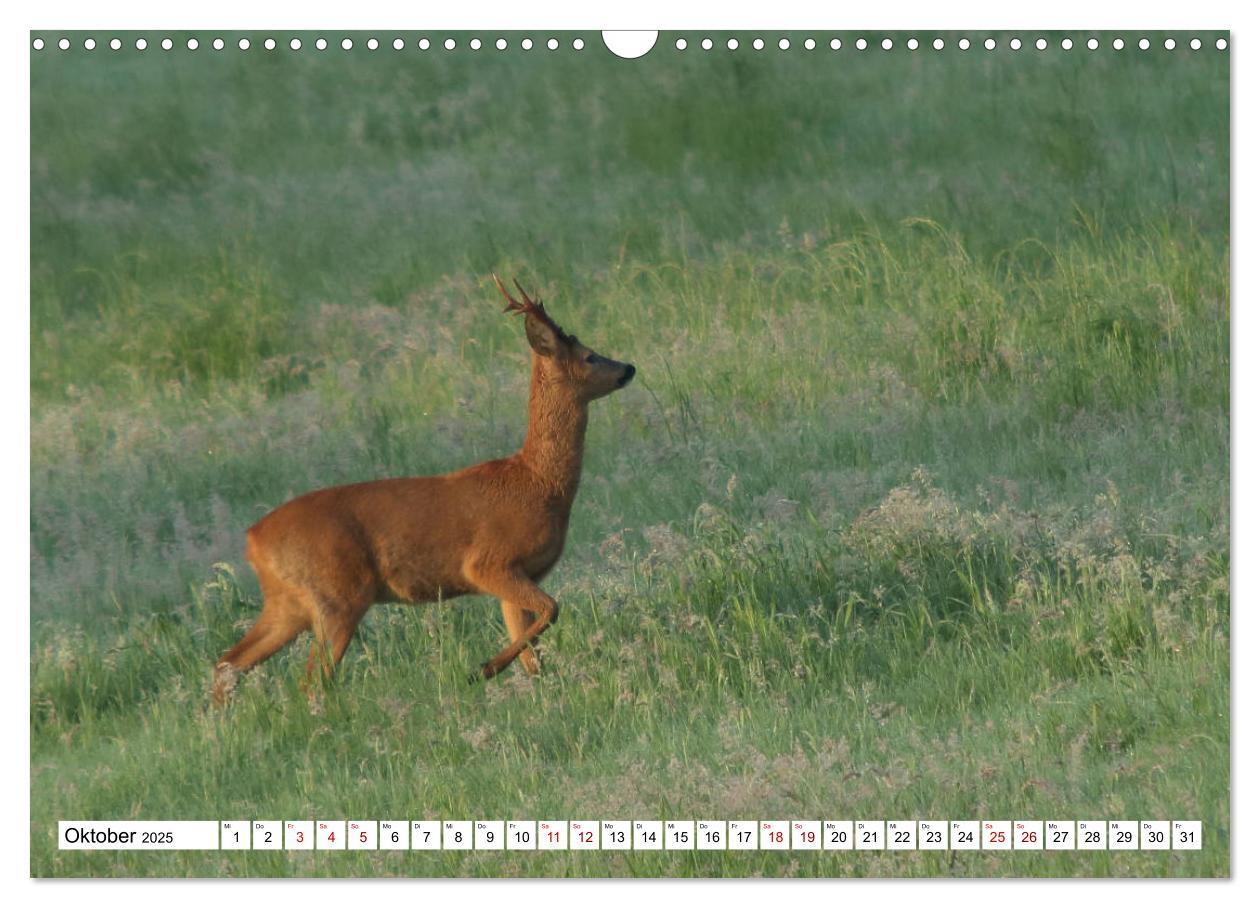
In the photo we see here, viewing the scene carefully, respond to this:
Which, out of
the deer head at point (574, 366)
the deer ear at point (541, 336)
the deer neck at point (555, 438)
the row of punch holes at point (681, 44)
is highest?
the row of punch holes at point (681, 44)

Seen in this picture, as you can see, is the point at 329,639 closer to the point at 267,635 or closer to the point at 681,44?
the point at 267,635

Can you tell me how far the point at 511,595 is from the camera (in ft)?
30.5

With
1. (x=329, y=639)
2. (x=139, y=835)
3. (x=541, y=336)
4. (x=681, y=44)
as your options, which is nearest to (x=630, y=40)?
(x=681, y=44)

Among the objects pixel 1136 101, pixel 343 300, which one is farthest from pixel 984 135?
pixel 343 300

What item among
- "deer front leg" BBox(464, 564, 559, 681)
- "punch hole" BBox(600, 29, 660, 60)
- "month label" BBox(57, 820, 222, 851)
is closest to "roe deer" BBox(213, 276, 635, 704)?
"deer front leg" BBox(464, 564, 559, 681)

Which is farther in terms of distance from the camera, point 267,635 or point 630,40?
point 267,635

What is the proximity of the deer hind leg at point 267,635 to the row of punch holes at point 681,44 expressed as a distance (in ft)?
6.91

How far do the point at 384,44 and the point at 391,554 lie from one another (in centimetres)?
196

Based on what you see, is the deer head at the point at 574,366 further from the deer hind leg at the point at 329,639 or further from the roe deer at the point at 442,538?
the deer hind leg at the point at 329,639

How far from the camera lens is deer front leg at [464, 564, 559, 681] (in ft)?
30.3

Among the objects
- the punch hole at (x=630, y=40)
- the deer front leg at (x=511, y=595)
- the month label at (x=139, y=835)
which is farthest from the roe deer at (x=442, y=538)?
the punch hole at (x=630, y=40)

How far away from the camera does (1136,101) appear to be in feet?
35.8

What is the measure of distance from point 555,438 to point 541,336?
412mm

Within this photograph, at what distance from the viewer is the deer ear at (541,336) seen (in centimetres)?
941
